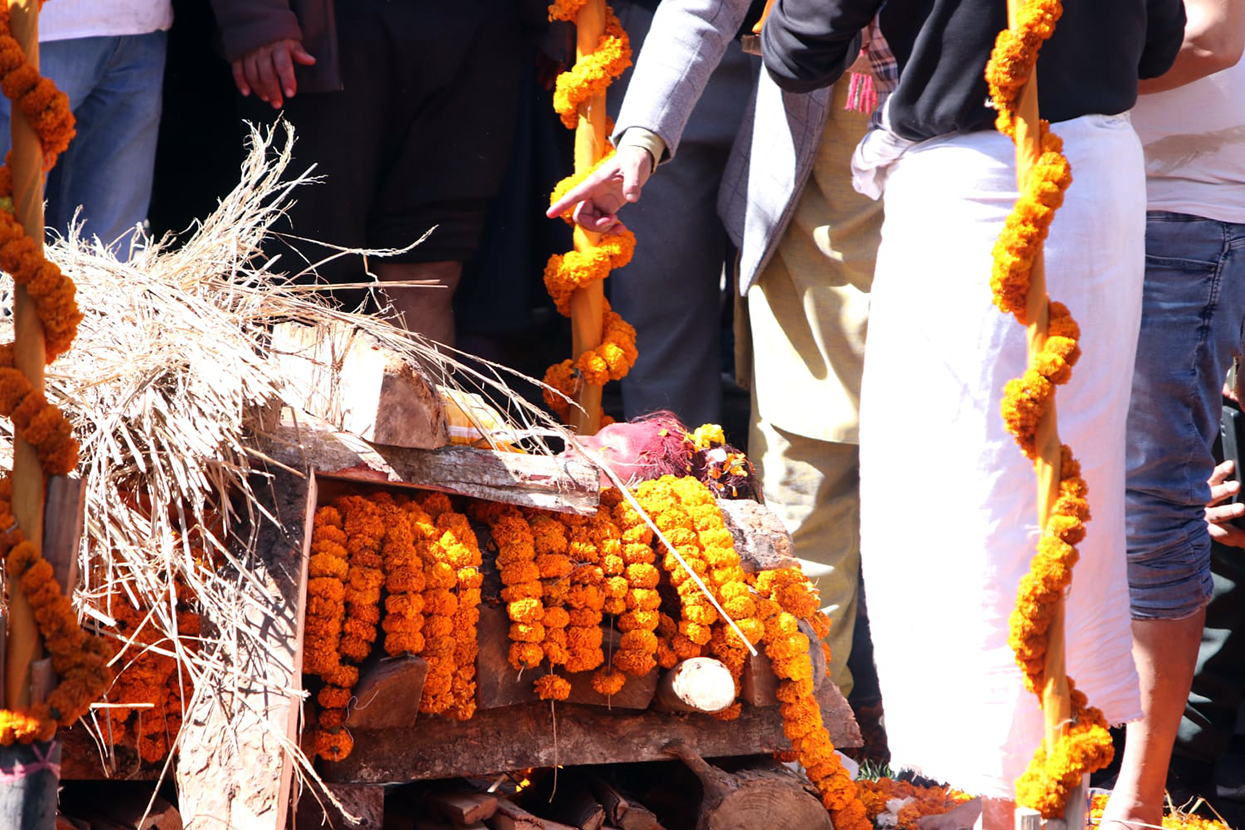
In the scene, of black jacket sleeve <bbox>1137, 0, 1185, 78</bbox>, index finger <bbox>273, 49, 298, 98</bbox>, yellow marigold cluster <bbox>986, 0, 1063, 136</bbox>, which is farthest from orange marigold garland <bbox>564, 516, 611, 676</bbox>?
index finger <bbox>273, 49, 298, 98</bbox>

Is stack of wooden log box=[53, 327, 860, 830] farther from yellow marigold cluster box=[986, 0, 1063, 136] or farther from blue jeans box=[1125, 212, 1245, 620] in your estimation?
yellow marigold cluster box=[986, 0, 1063, 136]

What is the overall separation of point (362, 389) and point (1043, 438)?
1.07m

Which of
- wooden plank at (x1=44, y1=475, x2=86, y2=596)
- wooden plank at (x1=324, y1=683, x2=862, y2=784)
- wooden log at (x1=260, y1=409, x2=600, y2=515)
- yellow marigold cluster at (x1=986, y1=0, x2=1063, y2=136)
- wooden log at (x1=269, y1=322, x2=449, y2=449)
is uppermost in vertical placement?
yellow marigold cluster at (x1=986, y1=0, x2=1063, y2=136)

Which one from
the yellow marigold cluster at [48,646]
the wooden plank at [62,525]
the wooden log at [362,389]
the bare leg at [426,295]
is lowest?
the yellow marigold cluster at [48,646]

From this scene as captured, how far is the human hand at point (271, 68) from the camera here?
115 inches

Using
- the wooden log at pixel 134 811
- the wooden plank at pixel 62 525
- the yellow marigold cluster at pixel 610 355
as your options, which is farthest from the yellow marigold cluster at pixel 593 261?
the wooden plank at pixel 62 525

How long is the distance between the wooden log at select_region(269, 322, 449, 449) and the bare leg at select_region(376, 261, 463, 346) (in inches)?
38.0

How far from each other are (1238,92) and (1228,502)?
1.11 meters

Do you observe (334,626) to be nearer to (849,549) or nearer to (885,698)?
(885,698)

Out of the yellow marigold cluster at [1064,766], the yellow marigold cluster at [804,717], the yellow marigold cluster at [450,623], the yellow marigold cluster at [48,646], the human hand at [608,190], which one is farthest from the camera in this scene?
the human hand at [608,190]

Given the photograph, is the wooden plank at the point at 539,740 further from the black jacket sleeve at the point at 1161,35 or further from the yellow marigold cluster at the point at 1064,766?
the black jacket sleeve at the point at 1161,35

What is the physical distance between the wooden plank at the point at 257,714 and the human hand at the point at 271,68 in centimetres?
135

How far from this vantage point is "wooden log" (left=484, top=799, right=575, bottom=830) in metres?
2.10

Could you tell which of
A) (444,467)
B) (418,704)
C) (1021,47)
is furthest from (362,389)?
(1021,47)
